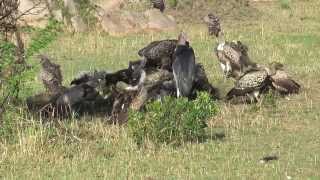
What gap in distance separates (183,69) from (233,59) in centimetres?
281

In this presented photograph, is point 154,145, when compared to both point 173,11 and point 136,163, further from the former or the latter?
point 173,11

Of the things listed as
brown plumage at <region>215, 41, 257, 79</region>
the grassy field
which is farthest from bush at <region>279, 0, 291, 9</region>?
brown plumage at <region>215, 41, 257, 79</region>

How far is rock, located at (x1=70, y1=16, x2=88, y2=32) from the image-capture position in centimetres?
2244

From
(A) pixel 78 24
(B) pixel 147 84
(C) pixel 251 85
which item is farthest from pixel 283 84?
(A) pixel 78 24

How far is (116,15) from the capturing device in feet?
76.8

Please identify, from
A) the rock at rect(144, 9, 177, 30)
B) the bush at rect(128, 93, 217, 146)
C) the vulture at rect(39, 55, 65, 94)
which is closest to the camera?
the bush at rect(128, 93, 217, 146)

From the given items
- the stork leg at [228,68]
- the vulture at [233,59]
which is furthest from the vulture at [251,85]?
the stork leg at [228,68]

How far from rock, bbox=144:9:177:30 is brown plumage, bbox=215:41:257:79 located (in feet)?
27.4

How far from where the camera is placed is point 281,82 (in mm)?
13258

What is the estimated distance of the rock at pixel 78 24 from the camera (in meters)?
22.4

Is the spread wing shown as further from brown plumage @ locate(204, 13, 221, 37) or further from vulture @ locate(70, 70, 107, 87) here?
brown plumage @ locate(204, 13, 221, 37)

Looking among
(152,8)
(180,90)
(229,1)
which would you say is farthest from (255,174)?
(229,1)

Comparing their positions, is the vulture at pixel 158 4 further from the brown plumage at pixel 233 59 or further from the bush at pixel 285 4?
the brown plumage at pixel 233 59

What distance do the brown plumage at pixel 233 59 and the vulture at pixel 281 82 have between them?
0.71 metres
